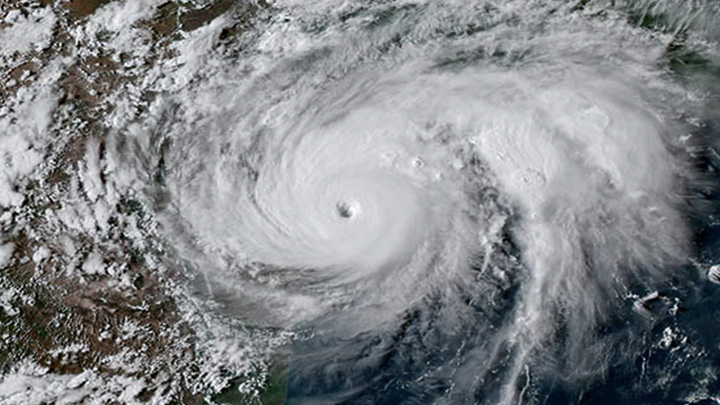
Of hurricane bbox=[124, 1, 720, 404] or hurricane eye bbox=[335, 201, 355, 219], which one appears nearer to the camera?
hurricane bbox=[124, 1, 720, 404]

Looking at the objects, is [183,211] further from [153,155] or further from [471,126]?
[471,126]

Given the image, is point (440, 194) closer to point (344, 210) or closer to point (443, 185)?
point (443, 185)

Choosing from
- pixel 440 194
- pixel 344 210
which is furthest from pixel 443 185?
pixel 344 210

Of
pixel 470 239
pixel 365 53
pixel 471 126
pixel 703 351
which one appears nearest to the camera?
pixel 703 351

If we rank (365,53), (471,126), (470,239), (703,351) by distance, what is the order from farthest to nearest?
1. (365,53)
2. (471,126)
3. (470,239)
4. (703,351)

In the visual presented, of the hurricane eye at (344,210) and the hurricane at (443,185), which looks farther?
the hurricane eye at (344,210)

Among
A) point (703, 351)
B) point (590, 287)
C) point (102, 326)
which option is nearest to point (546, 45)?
point (590, 287)

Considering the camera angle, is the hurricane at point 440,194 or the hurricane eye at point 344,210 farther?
the hurricane eye at point 344,210

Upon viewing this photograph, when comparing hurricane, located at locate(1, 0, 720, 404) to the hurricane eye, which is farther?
the hurricane eye
